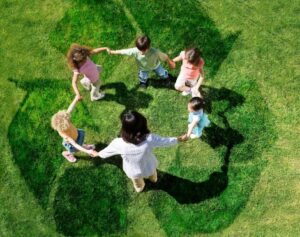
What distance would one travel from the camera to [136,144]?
6270mm

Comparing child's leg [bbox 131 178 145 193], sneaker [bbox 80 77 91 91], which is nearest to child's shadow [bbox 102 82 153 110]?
sneaker [bbox 80 77 91 91]

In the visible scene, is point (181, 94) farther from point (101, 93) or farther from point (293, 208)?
point (293, 208)

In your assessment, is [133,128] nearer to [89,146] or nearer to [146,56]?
[146,56]

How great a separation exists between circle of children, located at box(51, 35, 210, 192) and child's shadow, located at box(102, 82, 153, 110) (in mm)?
160

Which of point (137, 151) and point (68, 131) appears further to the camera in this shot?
point (68, 131)

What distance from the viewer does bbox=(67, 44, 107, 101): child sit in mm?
7566

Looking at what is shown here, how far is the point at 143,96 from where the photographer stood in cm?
885

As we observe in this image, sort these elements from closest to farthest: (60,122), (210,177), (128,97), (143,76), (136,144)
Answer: (136,144)
(60,122)
(210,177)
(143,76)
(128,97)

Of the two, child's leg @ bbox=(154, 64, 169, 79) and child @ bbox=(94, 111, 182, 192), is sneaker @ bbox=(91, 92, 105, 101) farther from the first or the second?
child @ bbox=(94, 111, 182, 192)

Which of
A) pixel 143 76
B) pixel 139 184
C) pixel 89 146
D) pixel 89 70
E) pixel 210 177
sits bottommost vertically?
pixel 89 146

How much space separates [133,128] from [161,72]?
278 cm

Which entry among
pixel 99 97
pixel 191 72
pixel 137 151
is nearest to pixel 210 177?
pixel 191 72

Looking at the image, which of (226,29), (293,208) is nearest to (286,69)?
(226,29)

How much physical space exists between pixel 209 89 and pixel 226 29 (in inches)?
51.0
